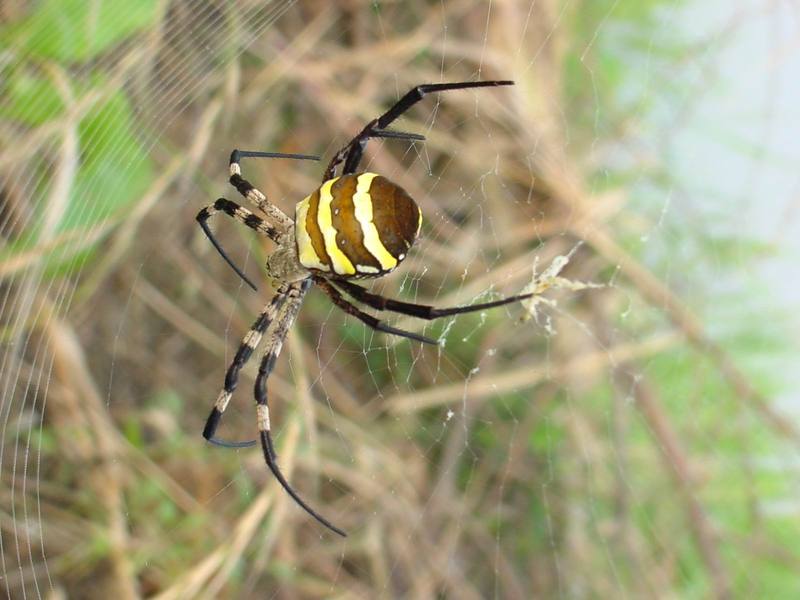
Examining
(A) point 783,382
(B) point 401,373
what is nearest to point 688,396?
(A) point 783,382

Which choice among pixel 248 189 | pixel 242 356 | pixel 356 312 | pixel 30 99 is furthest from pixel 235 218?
pixel 30 99

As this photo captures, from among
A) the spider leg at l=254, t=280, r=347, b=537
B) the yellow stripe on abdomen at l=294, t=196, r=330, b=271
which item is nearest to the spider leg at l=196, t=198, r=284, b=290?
the spider leg at l=254, t=280, r=347, b=537

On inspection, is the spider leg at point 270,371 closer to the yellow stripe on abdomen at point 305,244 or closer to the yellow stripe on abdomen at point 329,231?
the yellow stripe on abdomen at point 305,244

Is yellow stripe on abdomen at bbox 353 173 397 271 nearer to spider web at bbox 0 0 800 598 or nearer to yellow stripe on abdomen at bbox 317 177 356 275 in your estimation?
yellow stripe on abdomen at bbox 317 177 356 275

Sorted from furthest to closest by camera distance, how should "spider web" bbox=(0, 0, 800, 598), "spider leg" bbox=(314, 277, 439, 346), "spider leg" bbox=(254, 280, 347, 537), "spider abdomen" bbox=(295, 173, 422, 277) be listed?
"spider web" bbox=(0, 0, 800, 598), "spider leg" bbox=(254, 280, 347, 537), "spider leg" bbox=(314, 277, 439, 346), "spider abdomen" bbox=(295, 173, 422, 277)

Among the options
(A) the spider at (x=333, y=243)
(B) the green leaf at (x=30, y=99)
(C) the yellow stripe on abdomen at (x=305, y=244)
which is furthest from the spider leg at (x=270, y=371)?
(B) the green leaf at (x=30, y=99)
